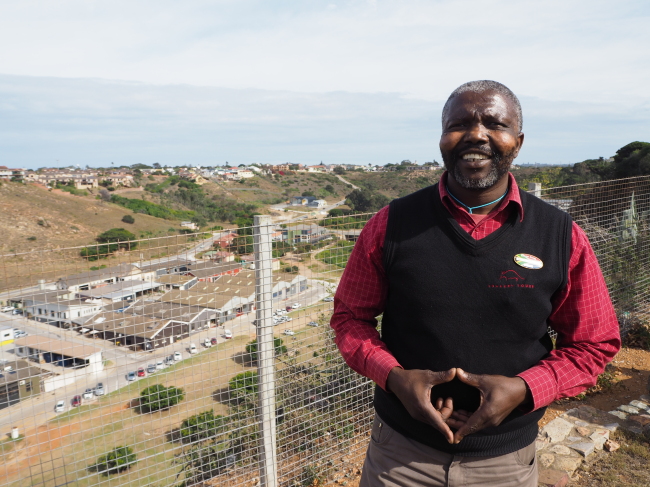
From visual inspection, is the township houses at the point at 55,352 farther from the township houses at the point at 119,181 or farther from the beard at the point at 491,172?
the township houses at the point at 119,181

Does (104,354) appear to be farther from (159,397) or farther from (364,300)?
(364,300)

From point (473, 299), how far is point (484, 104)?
55 centimetres

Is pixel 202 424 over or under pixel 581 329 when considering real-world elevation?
under

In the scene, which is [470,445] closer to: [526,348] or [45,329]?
[526,348]

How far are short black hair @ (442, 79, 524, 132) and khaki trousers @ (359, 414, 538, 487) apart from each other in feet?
3.26

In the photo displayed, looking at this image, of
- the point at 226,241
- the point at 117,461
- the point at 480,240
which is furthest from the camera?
the point at 117,461

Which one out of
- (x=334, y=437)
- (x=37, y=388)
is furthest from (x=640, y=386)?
(x=37, y=388)

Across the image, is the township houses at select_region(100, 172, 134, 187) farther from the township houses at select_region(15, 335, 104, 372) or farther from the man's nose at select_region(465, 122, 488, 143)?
the man's nose at select_region(465, 122, 488, 143)

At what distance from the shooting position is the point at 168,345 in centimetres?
275

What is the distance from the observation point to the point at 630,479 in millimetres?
3289

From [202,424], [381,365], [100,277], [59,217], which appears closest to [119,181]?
[59,217]

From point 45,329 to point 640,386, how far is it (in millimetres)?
5631

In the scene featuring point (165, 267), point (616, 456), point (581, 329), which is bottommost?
point (616, 456)

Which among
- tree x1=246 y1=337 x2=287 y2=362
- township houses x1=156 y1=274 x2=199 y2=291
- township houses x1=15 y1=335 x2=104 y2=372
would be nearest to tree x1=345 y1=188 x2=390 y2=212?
tree x1=246 y1=337 x2=287 y2=362
